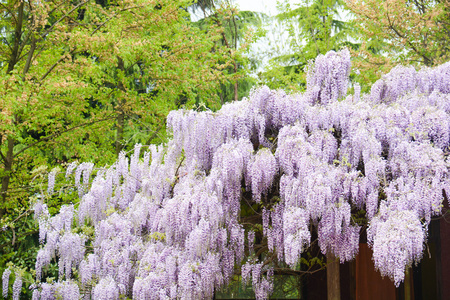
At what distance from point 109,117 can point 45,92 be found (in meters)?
2.10

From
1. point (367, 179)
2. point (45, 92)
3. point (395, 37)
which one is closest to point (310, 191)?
point (367, 179)

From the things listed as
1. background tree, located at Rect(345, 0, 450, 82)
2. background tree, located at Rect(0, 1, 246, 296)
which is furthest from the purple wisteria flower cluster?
background tree, located at Rect(345, 0, 450, 82)

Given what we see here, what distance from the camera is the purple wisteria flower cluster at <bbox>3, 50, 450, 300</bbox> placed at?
4898 mm

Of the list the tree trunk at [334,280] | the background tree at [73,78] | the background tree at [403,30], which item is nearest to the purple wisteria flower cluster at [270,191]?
the tree trunk at [334,280]

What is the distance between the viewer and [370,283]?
7754mm

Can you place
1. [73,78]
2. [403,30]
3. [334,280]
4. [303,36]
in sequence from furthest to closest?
[303,36] → [403,30] → [73,78] → [334,280]

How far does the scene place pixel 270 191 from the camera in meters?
5.56

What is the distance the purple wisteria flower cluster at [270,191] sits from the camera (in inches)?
A: 193

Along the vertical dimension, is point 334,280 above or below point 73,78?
below

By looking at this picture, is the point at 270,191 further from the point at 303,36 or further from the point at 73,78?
the point at 303,36

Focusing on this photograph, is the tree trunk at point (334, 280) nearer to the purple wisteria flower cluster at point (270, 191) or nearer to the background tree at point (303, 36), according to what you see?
the purple wisteria flower cluster at point (270, 191)

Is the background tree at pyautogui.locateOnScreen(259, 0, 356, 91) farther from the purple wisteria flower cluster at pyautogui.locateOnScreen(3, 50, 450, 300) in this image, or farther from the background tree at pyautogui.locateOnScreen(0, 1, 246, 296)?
the purple wisteria flower cluster at pyautogui.locateOnScreen(3, 50, 450, 300)

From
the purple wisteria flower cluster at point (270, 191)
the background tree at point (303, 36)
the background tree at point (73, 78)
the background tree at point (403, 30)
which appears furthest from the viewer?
the background tree at point (303, 36)

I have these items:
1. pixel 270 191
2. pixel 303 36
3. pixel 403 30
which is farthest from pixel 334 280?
pixel 303 36
